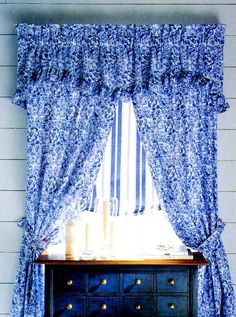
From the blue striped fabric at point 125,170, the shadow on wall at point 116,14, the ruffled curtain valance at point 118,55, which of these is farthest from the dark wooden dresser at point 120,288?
the shadow on wall at point 116,14

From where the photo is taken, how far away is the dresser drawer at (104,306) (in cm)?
325

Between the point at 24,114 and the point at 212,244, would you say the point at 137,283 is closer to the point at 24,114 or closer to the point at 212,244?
the point at 212,244

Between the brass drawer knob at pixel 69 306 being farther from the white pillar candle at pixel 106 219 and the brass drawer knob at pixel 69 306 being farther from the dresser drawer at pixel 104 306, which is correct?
the white pillar candle at pixel 106 219

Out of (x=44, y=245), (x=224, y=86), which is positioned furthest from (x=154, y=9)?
(x=44, y=245)

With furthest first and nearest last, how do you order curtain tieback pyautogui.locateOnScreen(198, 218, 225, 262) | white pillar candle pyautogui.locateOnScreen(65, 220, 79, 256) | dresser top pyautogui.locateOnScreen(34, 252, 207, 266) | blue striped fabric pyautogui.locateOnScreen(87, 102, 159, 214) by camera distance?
blue striped fabric pyautogui.locateOnScreen(87, 102, 159, 214) → curtain tieback pyautogui.locateOnScreen(198, 218, 225, 262) → white pillar candle pyautogui.locateOnScreen(65, 220, 79, 256) → dresser top pyautogui.locateOnScreen(34, 252, 207, 266)

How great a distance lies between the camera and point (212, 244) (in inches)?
140


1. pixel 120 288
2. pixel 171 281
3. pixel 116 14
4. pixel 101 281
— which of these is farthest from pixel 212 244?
pixel 116 14

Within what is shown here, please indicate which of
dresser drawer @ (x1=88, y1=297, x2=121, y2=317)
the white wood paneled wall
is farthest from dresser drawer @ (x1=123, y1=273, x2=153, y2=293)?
the white wood paneled wall

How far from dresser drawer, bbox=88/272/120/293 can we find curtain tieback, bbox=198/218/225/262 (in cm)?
70

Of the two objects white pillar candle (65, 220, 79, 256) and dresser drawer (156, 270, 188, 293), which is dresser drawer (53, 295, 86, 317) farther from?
dresser drawer (156, 270, 188, 293)

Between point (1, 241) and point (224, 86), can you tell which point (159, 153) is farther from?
point (1, 241)

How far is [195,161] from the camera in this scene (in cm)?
359

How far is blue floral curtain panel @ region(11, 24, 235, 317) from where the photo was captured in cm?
358

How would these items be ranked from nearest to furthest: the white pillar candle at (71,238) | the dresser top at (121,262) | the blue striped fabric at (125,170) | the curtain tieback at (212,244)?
the dresser top at (121,262)
the white pillar candle at (71,238)
the curtain tieback at (212,244)
the blue striped fabric at (125,170)
